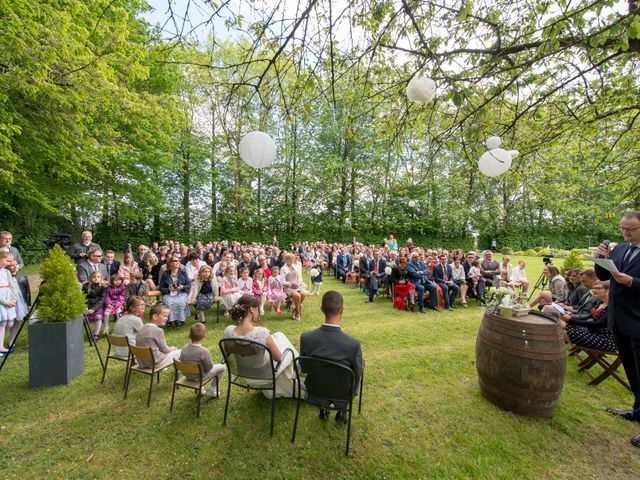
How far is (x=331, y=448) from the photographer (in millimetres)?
2533

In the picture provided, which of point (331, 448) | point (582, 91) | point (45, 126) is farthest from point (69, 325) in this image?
point (582, 91)

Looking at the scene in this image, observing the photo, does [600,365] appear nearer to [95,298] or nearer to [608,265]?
[608,265]

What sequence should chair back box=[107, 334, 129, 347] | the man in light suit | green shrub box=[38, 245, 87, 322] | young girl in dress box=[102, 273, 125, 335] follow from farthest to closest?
the man in light suit → young girl in dress box=[102, 273, 125, 335] → green shrub box=[38, 245, 87, 322] → chair back box=[107, 334, 129, 347]

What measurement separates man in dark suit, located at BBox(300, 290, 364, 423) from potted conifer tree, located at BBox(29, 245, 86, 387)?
3076mm

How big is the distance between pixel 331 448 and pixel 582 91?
579cm

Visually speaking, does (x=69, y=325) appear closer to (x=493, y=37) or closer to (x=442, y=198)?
(x=493, y=37)

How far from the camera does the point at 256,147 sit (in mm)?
3994

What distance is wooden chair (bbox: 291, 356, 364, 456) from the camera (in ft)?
7.70

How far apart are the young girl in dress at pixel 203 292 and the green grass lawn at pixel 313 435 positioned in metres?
2.27

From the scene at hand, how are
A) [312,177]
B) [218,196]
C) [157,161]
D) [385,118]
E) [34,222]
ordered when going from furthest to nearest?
1. [312,177]
2. [218,196]
3. [157,161]
4. [34,222]
5. [385,118]

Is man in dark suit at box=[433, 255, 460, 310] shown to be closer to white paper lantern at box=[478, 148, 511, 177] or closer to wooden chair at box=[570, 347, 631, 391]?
wooden chair at box=[570, 347, 631, 391]

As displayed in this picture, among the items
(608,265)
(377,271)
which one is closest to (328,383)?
(608,265)

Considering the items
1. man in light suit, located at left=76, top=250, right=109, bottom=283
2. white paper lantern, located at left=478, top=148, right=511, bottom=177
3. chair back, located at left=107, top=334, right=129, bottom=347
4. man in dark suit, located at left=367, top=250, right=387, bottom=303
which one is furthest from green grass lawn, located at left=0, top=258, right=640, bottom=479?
man in dark suit, located at left=367, top=250, right=387, bottom=303

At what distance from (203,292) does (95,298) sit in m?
1.87
